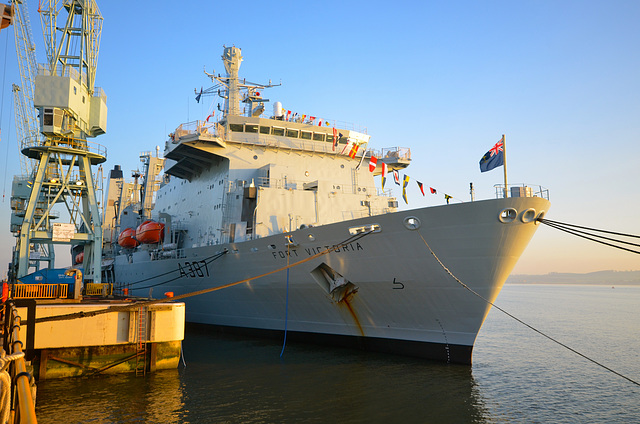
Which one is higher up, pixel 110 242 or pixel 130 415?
pixel 110 242

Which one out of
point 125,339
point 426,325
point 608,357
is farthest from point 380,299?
point 608,357

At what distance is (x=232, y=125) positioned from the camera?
19.5 metres

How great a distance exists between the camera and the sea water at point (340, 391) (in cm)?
912

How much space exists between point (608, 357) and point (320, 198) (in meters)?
12.0

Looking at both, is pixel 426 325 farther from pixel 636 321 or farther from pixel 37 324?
pixel 636 321

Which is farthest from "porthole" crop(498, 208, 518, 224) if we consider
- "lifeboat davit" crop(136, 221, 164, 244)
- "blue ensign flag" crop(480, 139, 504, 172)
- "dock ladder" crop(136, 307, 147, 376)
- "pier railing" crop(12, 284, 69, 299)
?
"lifeboat davit" crop(136, 221, 164, 244)

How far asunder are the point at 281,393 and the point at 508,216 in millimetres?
6794

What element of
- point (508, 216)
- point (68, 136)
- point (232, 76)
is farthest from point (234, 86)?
point (508, 216)

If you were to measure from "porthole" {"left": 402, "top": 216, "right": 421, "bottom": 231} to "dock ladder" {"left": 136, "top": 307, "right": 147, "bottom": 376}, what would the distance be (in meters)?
7.11

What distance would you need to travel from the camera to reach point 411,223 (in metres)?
12.1

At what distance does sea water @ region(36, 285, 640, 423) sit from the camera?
359 inches

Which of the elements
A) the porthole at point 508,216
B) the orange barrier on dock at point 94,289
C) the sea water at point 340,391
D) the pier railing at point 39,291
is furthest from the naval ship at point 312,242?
the pier railing at point 39,291

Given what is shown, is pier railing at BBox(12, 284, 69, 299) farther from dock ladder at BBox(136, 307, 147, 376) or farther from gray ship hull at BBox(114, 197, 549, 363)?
gray ship hull at BBox(114, 197, 549, 363)

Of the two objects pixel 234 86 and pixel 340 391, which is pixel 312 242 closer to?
pixel 340 391
